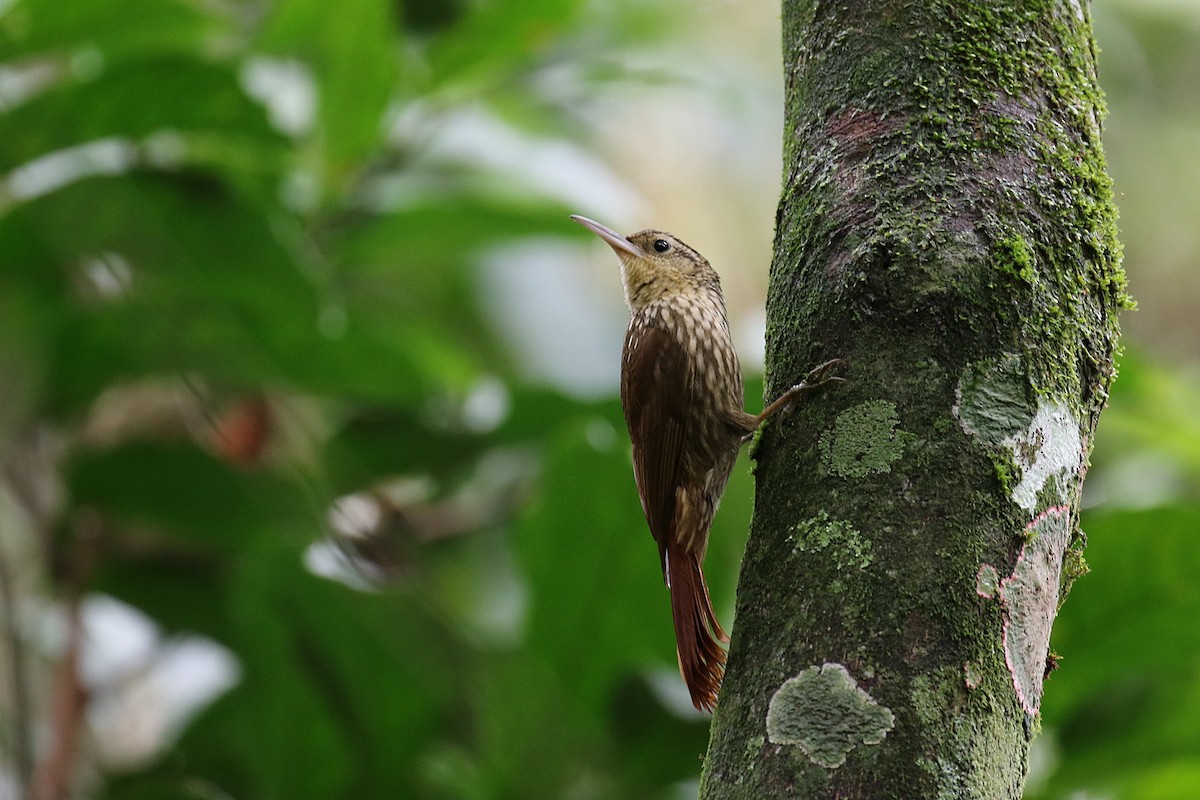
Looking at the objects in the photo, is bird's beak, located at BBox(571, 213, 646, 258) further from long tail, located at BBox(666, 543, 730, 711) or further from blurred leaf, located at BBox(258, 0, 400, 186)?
long tail, located at BBox(666, 543, 730, 711)

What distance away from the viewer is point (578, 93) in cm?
339

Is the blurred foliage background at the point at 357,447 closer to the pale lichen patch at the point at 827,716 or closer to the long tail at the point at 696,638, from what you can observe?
the long tail at the point at 696,638

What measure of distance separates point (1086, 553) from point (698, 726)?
2.77ft

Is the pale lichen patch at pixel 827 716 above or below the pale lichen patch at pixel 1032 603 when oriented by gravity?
below

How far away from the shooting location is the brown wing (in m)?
2.25

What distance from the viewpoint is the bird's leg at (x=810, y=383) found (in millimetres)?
1346

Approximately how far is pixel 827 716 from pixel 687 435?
127cm

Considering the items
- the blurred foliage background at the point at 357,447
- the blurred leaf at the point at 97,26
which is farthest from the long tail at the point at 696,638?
the blurred leaf at the point at 97,26

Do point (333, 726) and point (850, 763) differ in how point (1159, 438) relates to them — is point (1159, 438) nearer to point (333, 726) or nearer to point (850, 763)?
point (333, 726)

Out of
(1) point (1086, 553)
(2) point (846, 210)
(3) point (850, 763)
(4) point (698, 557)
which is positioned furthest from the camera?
(1) point (1086, 553)

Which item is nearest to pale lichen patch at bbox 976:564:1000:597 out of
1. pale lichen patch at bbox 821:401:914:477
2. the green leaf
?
pale lichen patch at bbox 821:401:914:477

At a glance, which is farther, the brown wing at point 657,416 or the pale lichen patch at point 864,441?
the brown wing at point 657,416

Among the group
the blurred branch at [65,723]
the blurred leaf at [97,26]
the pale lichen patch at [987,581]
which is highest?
the blurred leaf at [97,26]

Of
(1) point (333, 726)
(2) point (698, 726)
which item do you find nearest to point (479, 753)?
(1) point (333, 726)
